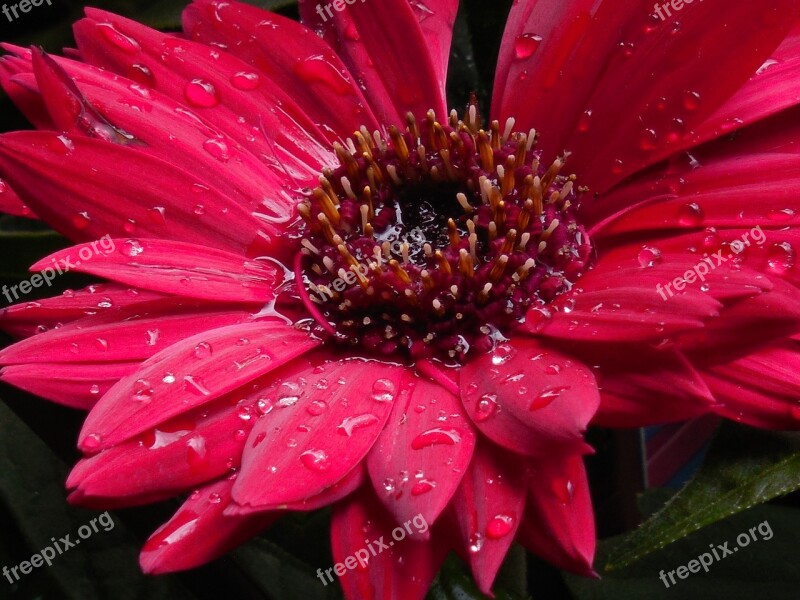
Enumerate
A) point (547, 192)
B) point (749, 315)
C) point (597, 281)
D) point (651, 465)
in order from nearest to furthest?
point (749, 315) → point (597, 281) → point (547, 192) → point (651, 465)

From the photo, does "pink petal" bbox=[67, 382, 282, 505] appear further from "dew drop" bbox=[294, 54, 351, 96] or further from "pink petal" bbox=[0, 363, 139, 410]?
"dew drop" bbox=[294, 54, 351, 96]

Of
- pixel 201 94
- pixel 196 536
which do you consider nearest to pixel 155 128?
pixel 201 94

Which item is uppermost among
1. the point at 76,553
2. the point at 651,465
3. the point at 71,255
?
the point at 71,255

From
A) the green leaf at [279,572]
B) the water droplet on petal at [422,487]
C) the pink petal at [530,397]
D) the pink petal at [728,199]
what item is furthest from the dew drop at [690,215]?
the green leaf at [279,572]

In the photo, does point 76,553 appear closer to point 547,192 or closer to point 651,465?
point 547,192

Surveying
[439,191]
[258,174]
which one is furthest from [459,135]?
[258,174]

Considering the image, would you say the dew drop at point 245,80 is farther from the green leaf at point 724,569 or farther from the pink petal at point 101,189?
the green leaf at point 724,569
